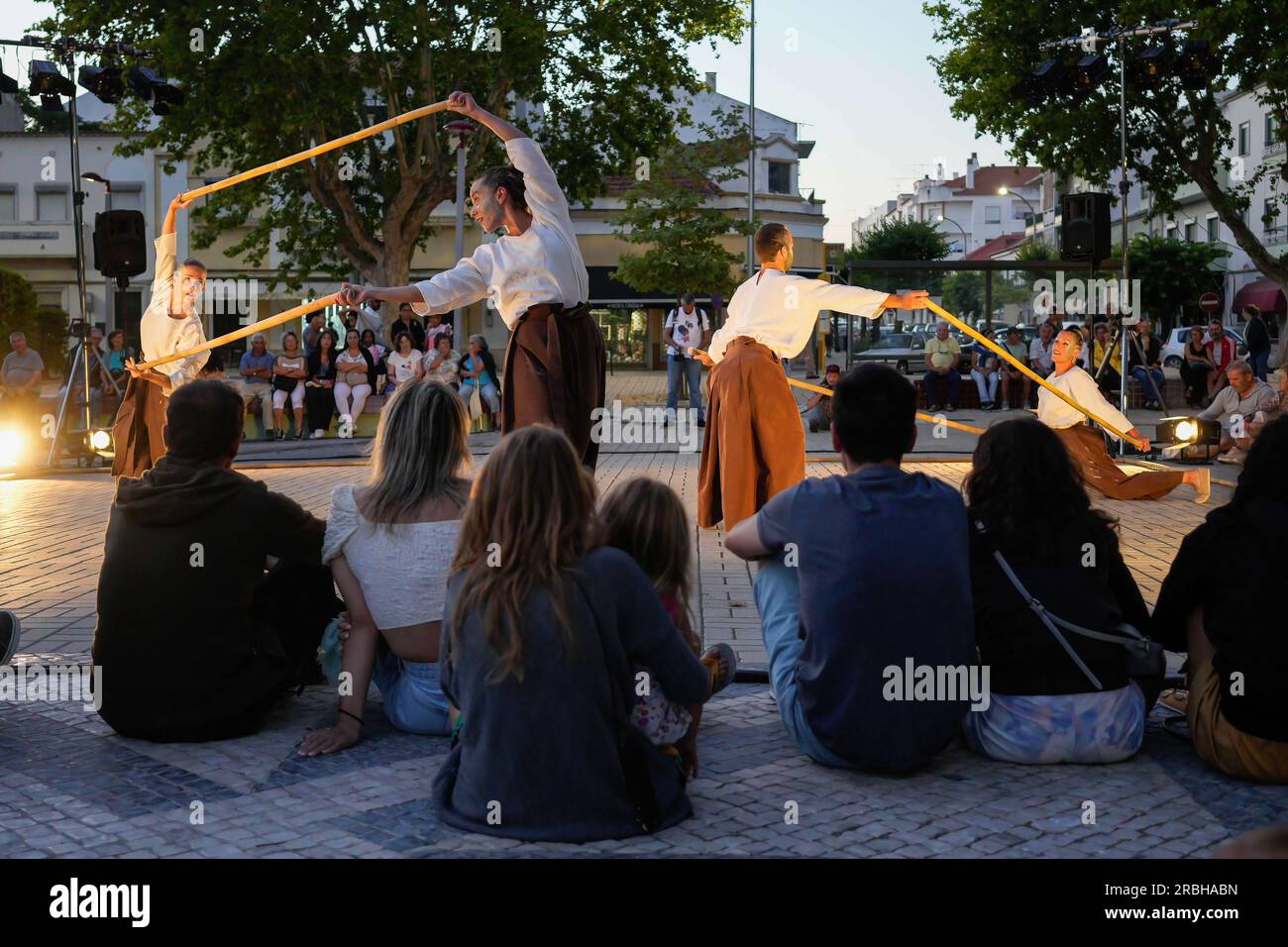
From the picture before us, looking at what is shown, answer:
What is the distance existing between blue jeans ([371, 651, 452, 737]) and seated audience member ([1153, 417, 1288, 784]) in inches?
101

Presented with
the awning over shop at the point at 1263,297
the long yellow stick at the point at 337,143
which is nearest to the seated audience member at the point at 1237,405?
the long yellow stick at the point at 337,143

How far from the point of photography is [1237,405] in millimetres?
15586

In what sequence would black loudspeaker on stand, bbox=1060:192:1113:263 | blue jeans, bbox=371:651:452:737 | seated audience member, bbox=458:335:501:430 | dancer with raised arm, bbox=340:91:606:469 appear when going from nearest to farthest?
blue jeans, bbox=371:651:452:737, dancer with raised arm, bbox=340:91:606:469, black loudspeaker on stand, bbox=1060:192:1113:263, seated audience member, bbox=458:335:501:430

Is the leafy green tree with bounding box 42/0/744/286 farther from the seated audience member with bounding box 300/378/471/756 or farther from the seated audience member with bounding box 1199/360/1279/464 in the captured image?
the seated audience member with bounding box 300/378/471/756

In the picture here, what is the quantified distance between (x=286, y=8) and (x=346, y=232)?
5.43 meters

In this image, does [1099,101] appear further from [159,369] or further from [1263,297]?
[159,369]

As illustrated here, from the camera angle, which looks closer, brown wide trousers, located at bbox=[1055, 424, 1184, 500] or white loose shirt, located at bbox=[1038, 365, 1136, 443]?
white loose shirt, located at bbox=[1038, 365, 1136, 443]

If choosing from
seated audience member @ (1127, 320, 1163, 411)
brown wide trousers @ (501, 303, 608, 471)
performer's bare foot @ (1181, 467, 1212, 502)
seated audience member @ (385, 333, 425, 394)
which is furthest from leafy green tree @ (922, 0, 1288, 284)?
brown wide trousers @ (501, 303, 608, 471)

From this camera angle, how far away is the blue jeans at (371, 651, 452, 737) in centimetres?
520

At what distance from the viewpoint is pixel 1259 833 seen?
1.83m

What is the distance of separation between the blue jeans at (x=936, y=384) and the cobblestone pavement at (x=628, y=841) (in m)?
21.0
